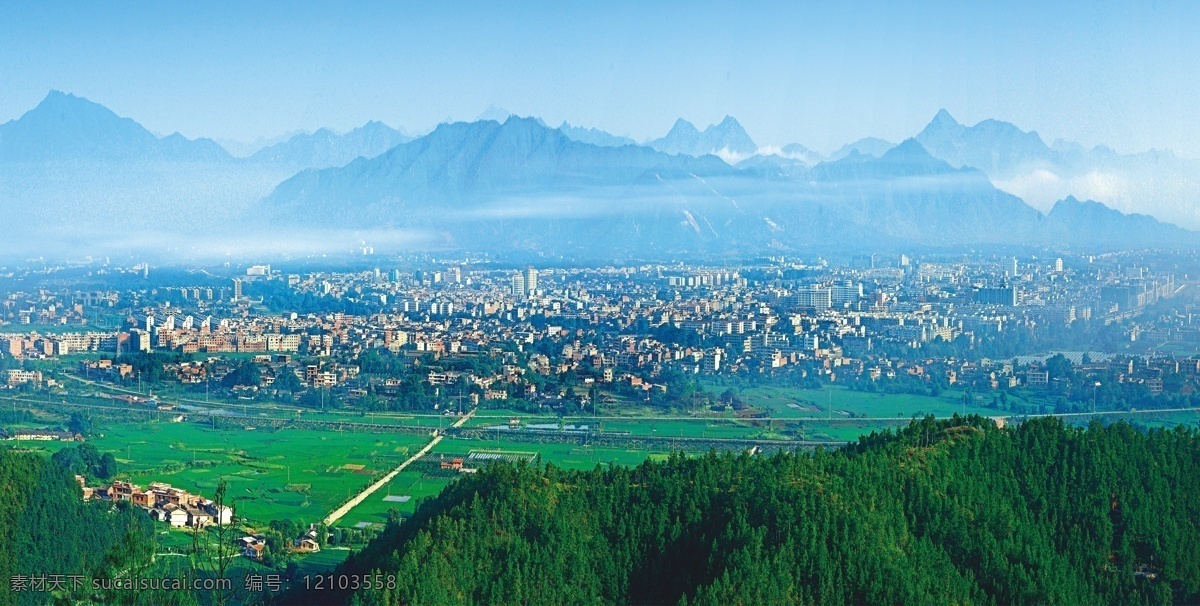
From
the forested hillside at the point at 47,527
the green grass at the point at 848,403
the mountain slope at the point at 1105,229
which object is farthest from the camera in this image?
the mountain slope at the point at 1105,229

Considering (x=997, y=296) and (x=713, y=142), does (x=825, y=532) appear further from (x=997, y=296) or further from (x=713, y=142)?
(x=713, y=142)

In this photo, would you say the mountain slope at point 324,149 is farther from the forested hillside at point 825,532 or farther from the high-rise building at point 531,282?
the forested hillside at point 825,532

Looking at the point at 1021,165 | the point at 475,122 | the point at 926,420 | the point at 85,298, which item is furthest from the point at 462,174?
the point at 926,420

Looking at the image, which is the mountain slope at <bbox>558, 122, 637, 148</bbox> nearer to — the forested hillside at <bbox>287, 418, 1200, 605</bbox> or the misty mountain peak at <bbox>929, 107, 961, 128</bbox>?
the misty mountain peak at <bbox>929, 107, 961, 128</bbox>

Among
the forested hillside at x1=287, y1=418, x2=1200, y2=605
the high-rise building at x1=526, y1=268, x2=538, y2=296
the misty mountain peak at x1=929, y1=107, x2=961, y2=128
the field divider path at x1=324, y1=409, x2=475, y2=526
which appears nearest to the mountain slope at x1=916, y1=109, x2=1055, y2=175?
the misty mountain peak at x1=929, y1=107, x2=961, y2=128

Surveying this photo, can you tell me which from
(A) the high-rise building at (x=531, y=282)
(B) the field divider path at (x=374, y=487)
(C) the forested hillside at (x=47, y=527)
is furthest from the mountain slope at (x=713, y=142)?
(C) the forested hillside at (x=47, y=527)
